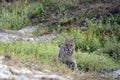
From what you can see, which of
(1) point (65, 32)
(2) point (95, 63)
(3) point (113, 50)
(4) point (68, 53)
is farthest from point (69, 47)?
(1) point (65, 32)

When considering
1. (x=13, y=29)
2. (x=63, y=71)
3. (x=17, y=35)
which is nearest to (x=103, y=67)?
(x=63, y=71)

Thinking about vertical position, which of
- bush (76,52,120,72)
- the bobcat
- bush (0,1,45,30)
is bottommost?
bush (76,52,120,72)

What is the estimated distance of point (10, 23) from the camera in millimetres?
19484

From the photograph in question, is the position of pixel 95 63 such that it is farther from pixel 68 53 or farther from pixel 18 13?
pixel 18 13

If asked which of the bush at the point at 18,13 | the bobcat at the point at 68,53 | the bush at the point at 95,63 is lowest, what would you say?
the bush at the point at 95,63

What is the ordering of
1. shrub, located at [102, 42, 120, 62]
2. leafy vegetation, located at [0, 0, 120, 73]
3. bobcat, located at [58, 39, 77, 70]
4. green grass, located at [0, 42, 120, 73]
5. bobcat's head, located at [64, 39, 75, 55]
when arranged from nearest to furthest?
bobcat, located at [58, 39, 77, 70] < bobcat's head, located at [64, 39, 75, 55] < green grass, located at [0, 42, 120, 73] < leafy vegetation, located at [0, 0, 120, 73] < shrub, located at [102, 42, 120, 62]

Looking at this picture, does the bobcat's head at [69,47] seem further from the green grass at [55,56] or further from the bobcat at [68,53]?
the green grass at [55,56]

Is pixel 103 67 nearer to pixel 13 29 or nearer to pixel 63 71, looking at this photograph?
pixel 63 71

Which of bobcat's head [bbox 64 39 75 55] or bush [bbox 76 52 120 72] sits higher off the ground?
bobcat's head [bbox 64 39 75 55]

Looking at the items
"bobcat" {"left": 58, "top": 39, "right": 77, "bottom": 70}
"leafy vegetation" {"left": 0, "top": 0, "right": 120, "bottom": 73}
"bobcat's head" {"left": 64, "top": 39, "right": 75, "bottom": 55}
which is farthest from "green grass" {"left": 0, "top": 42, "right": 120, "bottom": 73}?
"bobcat's head" {"left": 64, "top": 39, "right": 75, "bottom": 55}

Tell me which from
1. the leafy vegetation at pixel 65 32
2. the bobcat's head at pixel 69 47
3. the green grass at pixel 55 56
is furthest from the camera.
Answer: the leafy vegetation at pixel 65 32

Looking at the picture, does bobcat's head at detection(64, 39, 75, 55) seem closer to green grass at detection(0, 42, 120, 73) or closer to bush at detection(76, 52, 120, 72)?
green grass at detection(0, 42, 120, 73)

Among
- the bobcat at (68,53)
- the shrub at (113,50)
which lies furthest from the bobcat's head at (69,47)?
the shrub at (113,50)

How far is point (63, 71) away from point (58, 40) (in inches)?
271
